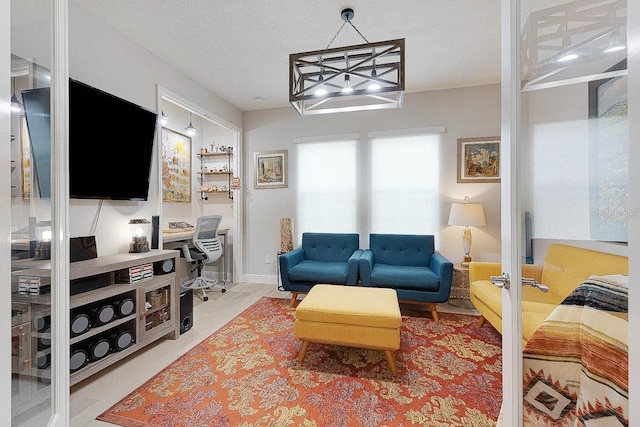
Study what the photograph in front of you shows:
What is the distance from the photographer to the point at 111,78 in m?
2.32

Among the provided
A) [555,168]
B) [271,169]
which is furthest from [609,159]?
[271,169]

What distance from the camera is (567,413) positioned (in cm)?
74

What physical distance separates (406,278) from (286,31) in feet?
8.61

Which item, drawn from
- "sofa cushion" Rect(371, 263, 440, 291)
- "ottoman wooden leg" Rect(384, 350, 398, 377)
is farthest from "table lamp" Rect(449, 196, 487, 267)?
"ottoman wooden leg" Rect(384, 350, 398, 377)

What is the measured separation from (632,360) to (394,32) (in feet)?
8.75

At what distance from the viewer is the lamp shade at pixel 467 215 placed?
3.16 meters

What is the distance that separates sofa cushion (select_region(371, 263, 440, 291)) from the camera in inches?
111

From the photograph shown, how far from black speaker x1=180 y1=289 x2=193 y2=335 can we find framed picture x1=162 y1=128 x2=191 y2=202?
2.00 metres

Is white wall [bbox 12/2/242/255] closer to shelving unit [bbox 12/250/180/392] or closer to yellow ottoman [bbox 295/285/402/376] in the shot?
shelving unit [bbox 12/250/180/392]

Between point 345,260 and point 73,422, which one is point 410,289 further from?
point 73,422

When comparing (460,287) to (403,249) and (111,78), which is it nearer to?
(403,249)

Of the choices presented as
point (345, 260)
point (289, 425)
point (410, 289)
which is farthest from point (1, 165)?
point (345, 260)

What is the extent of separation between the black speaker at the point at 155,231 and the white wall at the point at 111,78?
7 centimetres

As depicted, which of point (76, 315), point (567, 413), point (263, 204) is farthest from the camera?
point (263, 204)
